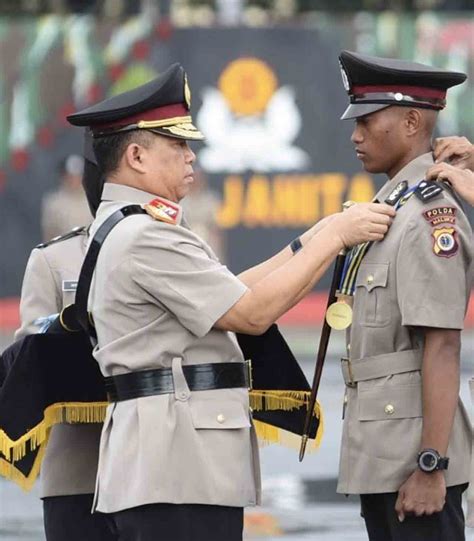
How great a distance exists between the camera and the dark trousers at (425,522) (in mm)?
4176

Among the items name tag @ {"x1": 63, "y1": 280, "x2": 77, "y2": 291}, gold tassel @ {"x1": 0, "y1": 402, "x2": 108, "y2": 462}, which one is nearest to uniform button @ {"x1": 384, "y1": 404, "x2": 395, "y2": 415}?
gold tassel @ {"x1": 0, "y1": 402, "x2": 108, "y2": 462}

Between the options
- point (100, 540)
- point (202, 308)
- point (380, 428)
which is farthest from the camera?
point (100, 540)

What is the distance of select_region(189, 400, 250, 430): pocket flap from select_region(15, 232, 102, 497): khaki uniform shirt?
89 centimetres

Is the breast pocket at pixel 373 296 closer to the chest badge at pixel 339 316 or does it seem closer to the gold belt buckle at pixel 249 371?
the chest badge at pixel 339 316

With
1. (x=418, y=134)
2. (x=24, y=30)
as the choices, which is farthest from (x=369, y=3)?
(x=418, y=134)

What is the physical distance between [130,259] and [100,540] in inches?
47.1

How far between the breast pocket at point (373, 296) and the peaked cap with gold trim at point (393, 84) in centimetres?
45

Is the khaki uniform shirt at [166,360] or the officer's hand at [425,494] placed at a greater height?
the khaki uniform shirt at [166,360]

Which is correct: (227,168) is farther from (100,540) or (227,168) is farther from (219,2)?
(100,540)

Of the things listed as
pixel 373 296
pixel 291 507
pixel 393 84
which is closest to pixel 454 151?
pixel 393 84

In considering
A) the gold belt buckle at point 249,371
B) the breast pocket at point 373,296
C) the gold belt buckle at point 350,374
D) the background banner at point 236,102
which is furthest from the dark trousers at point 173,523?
the background banner at point 236,102

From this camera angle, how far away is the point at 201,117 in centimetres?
1741

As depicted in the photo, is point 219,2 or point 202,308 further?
point 219,2

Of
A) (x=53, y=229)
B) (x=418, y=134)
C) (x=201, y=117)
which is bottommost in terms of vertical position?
(x=53, y=229)
